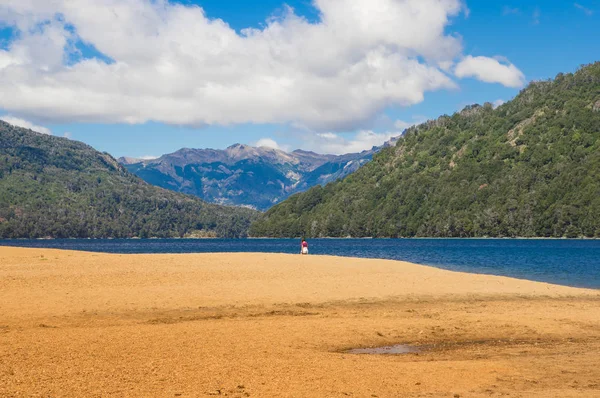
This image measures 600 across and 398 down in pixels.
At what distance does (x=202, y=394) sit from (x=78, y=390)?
3.25 m

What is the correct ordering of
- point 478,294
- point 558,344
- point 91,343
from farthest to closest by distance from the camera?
point 478,294, point 558,344, point 91,343

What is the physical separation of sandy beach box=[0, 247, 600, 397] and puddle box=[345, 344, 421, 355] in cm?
51

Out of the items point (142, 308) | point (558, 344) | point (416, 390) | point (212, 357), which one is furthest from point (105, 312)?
point (558, 344)

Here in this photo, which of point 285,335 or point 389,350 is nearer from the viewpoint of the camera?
point 389,350

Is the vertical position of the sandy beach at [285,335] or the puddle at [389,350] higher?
the sandy beach at [285,335]

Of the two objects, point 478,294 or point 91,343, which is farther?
point 478,294

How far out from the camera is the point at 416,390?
16.2 meters

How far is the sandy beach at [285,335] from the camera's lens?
16266 mm

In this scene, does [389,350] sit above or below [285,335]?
below

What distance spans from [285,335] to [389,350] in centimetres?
422

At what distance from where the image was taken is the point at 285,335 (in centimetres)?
2334

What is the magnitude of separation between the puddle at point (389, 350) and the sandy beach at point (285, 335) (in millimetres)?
508

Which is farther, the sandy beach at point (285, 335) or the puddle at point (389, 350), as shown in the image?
the puddle at point (389, 350)

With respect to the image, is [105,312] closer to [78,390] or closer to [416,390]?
[78,390]
